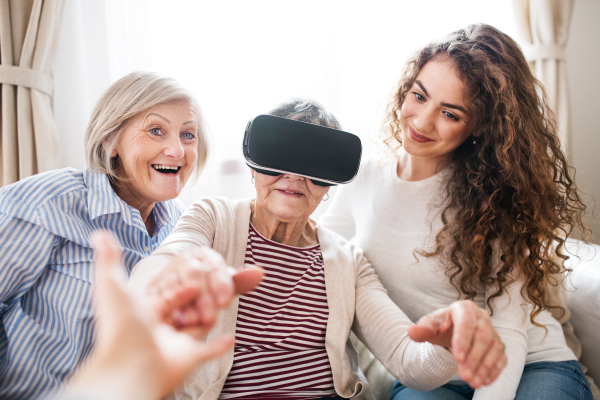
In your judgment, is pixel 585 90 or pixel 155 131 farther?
pixel 585 90

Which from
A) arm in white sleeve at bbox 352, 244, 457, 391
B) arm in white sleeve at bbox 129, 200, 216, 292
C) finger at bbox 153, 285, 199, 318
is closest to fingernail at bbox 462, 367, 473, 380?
arm in white sleeve at bbox 352, 244, 457, 391

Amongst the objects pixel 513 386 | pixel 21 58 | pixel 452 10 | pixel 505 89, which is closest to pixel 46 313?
pixel 21 58

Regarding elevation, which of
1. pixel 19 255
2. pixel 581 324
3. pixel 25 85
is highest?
pixel 25 85

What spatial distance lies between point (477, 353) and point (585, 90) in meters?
1.98

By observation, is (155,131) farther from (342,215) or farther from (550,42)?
(550,42)

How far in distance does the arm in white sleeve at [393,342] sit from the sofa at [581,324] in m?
0.24

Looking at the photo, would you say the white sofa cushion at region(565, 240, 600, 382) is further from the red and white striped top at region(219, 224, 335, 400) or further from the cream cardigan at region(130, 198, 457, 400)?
the red and white striped top at region(219, 224, 335, 400)

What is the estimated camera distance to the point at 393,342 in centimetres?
91

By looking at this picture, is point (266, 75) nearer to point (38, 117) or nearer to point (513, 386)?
point (38, 117)

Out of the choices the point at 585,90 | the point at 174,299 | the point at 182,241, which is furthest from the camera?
the point at 585,90

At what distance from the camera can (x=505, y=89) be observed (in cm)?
102

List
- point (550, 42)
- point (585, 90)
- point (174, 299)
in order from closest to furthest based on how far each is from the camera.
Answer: point (174, 299) → point (550, 42) → point (585, 90)

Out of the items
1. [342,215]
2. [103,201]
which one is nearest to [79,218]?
[103,201]

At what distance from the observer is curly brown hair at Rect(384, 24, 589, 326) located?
1.03 metres
